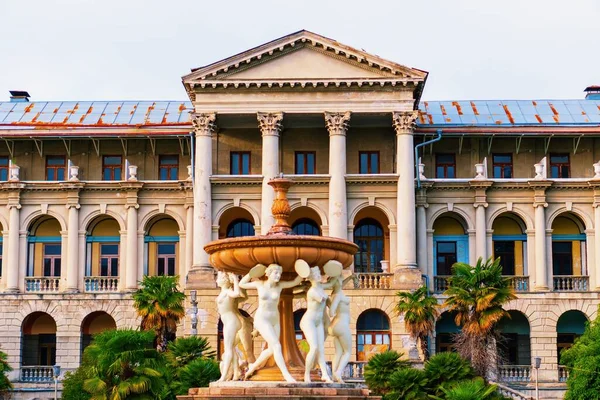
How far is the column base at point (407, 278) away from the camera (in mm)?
54094

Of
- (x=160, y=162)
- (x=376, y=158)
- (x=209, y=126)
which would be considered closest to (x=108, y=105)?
(x=160, y=162)

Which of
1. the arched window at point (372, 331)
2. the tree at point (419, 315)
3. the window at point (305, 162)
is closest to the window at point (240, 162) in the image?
the window at point (305, 162)

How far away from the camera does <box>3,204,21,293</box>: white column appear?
189ft

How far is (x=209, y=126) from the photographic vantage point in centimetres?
5584

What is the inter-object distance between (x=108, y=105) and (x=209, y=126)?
11.6 m

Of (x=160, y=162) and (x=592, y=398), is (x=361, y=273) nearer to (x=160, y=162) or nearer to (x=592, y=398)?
(x=160, y=162)

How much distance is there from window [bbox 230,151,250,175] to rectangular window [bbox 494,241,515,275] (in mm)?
13224

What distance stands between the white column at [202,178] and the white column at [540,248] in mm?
16065

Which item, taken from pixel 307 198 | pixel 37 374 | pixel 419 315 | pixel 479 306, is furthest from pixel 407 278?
pixel 37 374

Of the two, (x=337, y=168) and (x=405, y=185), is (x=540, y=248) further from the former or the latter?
(x=337, y=168)

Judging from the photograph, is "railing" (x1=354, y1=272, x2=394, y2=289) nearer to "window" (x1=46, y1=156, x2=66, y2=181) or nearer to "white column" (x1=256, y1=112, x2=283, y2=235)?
"white column" (x1=256, y1=112, x2=283, y2=235)

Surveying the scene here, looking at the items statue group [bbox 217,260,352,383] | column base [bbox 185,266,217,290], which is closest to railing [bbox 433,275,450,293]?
column base [bbox 185,266,217,290]

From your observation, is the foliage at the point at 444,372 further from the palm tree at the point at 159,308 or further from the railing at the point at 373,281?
the railing at the point at 373,281

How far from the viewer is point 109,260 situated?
195ft
